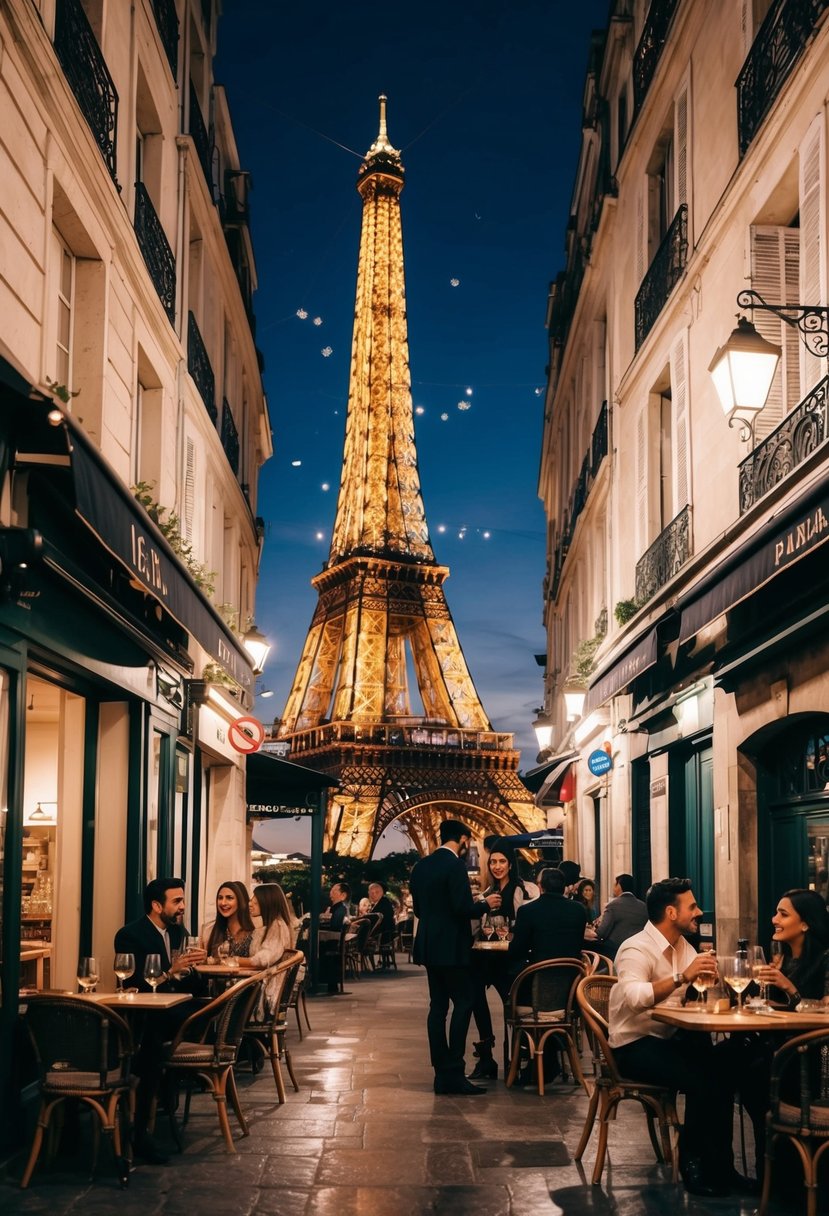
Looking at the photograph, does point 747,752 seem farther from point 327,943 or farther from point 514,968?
point 327,943

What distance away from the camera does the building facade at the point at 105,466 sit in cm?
634

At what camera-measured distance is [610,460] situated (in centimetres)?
1554

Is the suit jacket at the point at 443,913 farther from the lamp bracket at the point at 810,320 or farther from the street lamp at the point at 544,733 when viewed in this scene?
the street lamp at the point at 544,733

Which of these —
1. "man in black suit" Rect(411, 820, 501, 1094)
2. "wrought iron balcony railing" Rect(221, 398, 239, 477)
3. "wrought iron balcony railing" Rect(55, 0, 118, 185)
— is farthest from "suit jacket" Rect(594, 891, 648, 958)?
"wrought iron balcony railing" Rect(221, 398, 239, 477)

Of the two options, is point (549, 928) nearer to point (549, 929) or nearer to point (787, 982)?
point (549, 929)

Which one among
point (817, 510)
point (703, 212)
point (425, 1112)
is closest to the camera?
point (817, 510)

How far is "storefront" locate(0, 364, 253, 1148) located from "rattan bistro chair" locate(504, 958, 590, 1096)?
111 inches

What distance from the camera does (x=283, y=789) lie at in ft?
62.6

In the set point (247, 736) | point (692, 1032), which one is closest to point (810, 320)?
point (692, 1032)

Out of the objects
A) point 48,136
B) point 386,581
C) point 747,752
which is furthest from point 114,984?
point 386,581

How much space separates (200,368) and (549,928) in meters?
7.11

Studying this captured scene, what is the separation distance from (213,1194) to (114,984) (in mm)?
3982

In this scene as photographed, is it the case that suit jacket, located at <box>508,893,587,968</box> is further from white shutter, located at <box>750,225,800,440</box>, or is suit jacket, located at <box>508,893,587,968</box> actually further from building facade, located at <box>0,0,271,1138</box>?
white shutter, located at <box>750,225,800,440</box>

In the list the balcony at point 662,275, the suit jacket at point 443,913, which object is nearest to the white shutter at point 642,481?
the balcony at point 662,275
